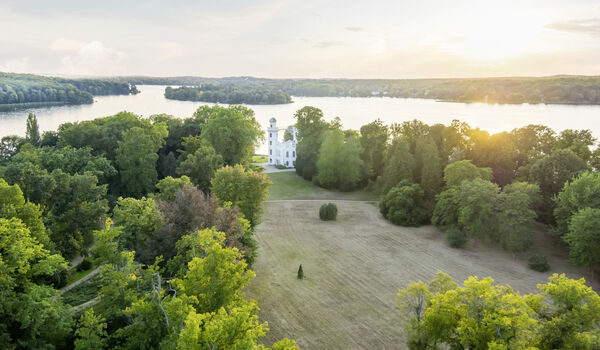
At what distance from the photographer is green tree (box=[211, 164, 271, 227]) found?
26938mm

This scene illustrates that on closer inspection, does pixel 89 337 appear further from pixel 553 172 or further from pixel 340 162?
pixel 340 162

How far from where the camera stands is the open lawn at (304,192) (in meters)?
44.2

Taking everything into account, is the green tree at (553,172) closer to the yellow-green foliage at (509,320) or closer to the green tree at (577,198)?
the green tree at (577,198)

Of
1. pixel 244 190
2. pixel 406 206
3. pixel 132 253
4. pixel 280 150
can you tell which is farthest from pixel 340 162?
pixel 132 253

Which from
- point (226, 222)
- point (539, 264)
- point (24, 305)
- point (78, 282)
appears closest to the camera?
point (24, 305)

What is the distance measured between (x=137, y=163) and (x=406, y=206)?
25.8 m

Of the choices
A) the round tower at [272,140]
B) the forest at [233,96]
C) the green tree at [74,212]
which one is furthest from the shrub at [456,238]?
the forest at [233,96]

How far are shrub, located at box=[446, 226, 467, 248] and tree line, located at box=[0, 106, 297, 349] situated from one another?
49.2ft

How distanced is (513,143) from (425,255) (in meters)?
17.4

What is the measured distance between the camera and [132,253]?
16.2 metres

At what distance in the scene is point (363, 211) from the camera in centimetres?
3831

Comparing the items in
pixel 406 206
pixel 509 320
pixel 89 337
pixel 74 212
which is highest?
pixel 509 320

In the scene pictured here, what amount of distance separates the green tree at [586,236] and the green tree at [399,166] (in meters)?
15.7

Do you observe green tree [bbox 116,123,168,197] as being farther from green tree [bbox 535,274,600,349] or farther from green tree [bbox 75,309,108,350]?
green tree [bbox 535,274,600,349]
